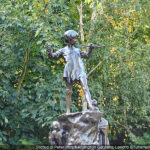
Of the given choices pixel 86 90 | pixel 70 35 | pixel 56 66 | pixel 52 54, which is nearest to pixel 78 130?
pixel 86 90

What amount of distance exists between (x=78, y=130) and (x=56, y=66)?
16.3ft

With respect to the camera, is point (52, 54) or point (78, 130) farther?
point (52, 54)

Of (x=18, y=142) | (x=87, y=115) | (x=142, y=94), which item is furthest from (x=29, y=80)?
(x=87, y=115)

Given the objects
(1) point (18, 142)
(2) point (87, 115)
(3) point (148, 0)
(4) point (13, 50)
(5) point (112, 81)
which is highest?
(3) point (148, 0)

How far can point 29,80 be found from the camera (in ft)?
39.7

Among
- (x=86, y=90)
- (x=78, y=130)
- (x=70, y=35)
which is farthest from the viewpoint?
(x=70, y=35)

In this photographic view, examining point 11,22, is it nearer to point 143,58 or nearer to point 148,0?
point 143,58

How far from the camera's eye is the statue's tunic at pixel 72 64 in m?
7.73

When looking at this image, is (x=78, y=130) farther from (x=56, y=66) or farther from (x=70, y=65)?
(x=56, y=66)

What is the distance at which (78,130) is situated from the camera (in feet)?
23.9

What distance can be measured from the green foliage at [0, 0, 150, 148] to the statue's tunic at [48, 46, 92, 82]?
1.96 m

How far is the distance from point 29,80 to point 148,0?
5.63m

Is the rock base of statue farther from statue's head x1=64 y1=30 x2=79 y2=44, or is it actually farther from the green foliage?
the green foliage

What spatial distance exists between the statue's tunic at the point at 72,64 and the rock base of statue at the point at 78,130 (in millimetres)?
801
